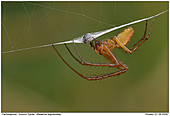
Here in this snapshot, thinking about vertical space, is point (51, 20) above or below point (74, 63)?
above

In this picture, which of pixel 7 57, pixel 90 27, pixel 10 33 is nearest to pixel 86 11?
pixel 90 27

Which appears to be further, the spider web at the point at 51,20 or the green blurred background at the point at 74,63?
the green blurred background at the point at 74,63

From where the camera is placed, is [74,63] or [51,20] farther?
[74,63]

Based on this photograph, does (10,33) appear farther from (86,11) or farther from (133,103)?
(133,103)

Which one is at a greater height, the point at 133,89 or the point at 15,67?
the point at 15,67

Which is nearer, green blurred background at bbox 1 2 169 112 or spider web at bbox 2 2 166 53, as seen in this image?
spider web at bbox 2 2 166 53
